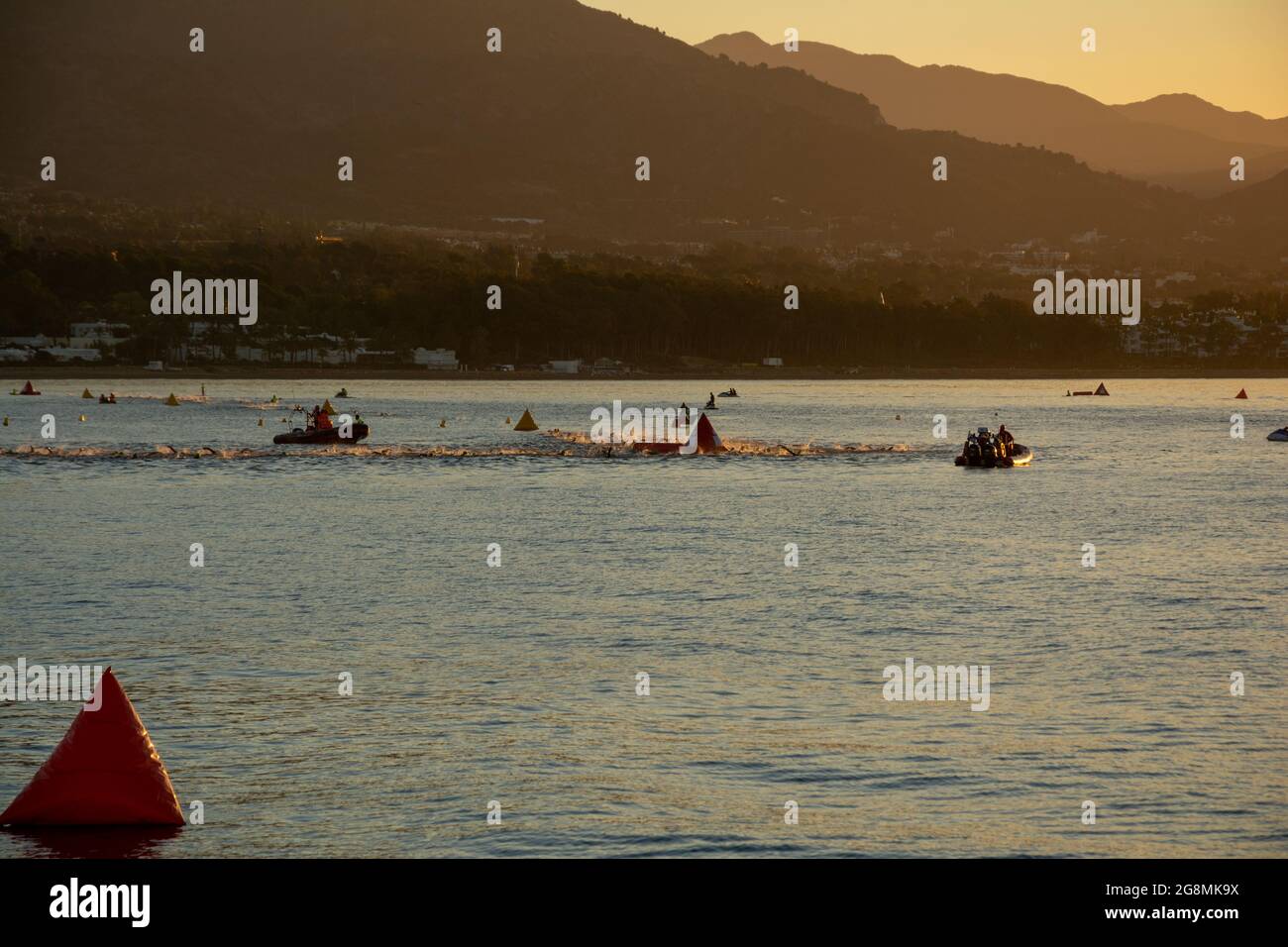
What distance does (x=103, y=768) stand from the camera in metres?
20.2

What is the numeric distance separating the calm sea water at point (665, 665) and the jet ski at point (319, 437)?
105ft

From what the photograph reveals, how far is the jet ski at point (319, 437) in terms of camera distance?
110875 mm

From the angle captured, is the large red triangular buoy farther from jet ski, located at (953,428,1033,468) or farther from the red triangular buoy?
the red triangular buoy

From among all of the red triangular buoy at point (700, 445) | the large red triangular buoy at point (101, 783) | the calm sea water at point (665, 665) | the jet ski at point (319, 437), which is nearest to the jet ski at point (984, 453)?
the red triangular buoy at point (700, 445)

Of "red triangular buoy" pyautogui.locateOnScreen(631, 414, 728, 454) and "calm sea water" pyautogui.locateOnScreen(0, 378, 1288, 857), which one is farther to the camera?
"red triangular buoy" pyautogui.locateOnScreen(631, 414, 728, 454)

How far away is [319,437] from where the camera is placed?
111 meters

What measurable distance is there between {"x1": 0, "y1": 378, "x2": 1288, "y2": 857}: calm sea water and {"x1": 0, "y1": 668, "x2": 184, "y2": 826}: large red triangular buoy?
1.27 ft

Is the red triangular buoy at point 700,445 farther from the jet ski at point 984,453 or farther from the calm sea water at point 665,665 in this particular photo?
the calm sea water at point 665,665

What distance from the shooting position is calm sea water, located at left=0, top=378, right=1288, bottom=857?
20.9 meters

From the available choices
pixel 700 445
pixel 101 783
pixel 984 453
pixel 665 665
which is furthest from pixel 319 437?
pixel 101 783

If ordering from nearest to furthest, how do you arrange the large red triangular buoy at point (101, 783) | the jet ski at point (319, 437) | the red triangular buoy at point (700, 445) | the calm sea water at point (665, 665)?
the large red triangular buoy at point (101, 783) → the calm sea water at point (665, 665) → the jet ski at point (319, 437) → the red triangular buoy at point (700, 445)

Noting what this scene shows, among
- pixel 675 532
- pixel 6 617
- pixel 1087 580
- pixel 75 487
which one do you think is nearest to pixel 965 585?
pixel 1087 580

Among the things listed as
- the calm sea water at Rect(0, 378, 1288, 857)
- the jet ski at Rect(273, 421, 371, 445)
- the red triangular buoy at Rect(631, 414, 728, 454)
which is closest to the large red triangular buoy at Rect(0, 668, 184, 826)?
the calm sea water at Rect(0, 378, 1288, 857)
